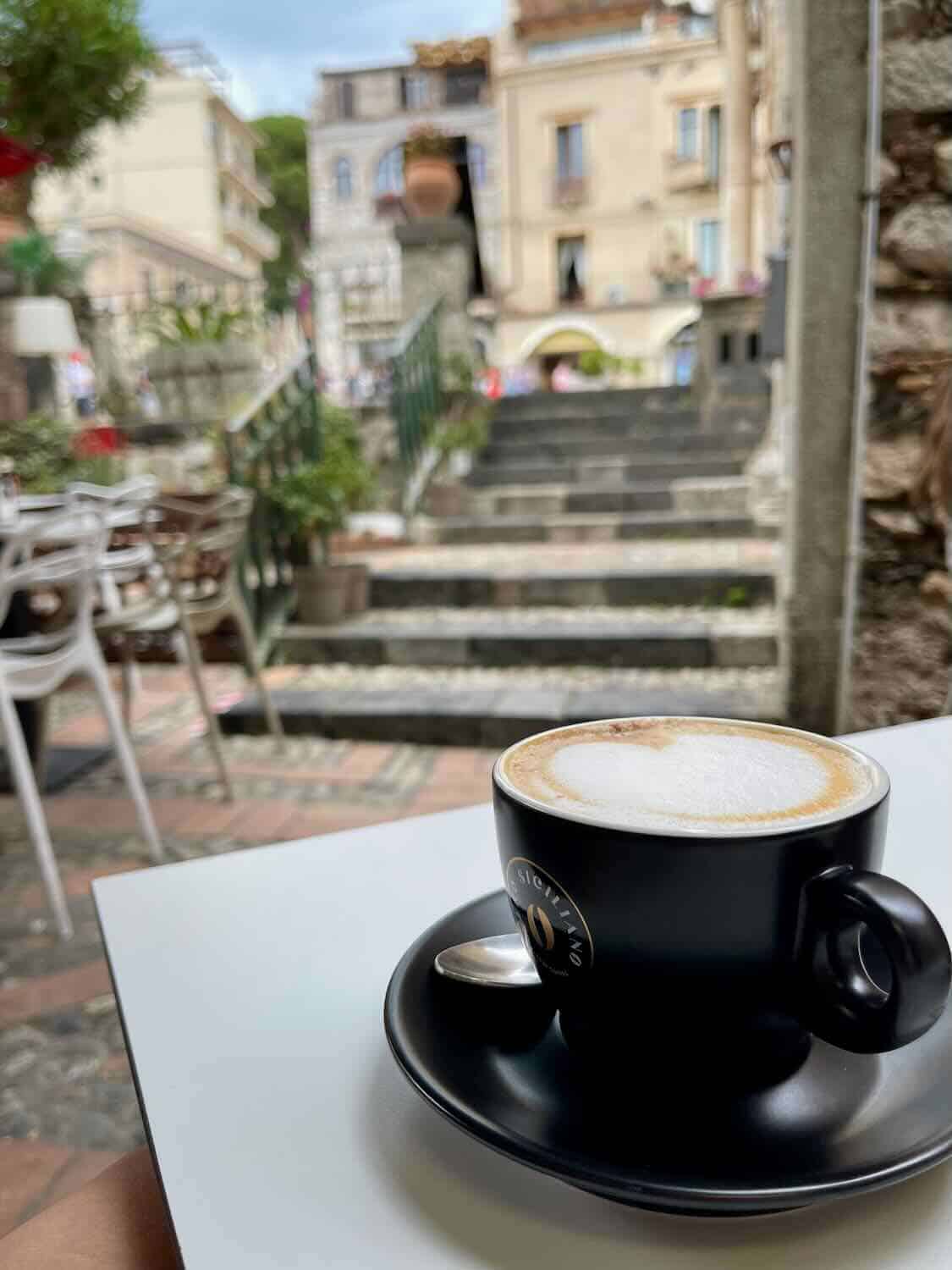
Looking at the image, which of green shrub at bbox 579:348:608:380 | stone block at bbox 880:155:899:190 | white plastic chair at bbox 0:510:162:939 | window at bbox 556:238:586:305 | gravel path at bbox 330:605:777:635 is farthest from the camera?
window at bbox 556:238:586:305

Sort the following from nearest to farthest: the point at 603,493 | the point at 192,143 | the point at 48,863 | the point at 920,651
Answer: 1. the point at 48,863
2. the point at 920,651
3. the point at 603,493
4. the point at 192,143

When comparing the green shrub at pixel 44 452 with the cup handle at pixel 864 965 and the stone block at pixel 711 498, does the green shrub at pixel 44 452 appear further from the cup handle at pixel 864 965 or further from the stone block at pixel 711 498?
the cup handle at pixel 864 965

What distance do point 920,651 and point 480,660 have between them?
177 cm

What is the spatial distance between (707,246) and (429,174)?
1377 cm

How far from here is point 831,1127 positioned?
1.19 ft

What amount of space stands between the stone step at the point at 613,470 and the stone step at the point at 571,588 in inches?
66.5

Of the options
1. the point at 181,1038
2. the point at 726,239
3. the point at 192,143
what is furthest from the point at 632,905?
the point at 192,143

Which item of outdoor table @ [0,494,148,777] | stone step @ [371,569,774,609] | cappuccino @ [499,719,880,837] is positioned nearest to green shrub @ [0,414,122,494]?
stone step @ [371,569,774,609]

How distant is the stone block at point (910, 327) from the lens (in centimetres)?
235

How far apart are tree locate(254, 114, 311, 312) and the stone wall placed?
33.0 metres

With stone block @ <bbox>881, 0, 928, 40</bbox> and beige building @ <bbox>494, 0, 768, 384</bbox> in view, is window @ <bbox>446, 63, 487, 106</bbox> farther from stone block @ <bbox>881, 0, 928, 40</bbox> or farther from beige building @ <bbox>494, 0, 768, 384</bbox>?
stone block @ <bbox>881, 0, 928, 40</bbox>

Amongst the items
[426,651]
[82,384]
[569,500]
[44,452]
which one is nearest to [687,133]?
[82,384]

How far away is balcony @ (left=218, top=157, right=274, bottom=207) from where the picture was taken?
26.5 meters

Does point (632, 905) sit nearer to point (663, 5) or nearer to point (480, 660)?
point (480, 660)
